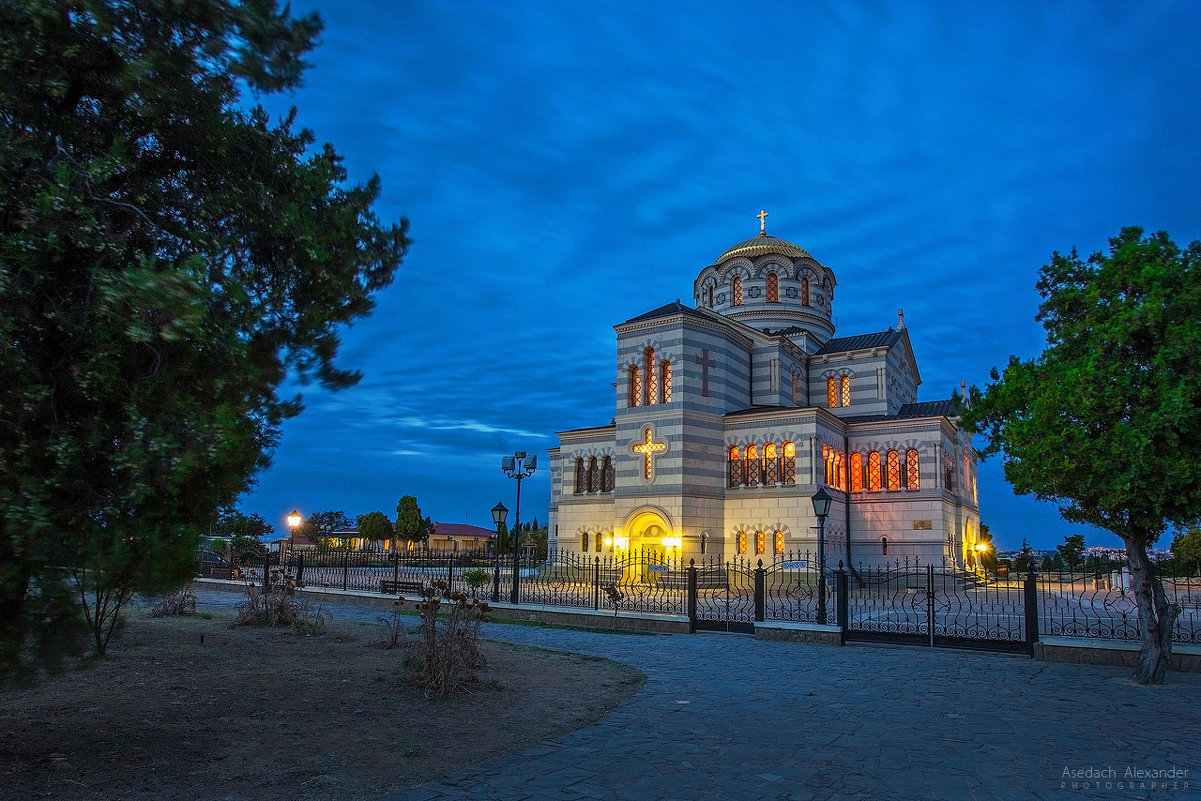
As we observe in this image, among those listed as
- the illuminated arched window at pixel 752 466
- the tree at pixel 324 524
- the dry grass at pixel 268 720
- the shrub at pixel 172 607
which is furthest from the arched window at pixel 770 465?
the tree at pixel 324 524

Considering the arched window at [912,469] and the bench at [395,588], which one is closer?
the bench at [395,588]

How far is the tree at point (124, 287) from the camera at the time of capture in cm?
488

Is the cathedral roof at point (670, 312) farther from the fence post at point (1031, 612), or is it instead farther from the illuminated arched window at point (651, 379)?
the fence post at point (1031, 612)

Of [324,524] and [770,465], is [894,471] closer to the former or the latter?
[770,465]

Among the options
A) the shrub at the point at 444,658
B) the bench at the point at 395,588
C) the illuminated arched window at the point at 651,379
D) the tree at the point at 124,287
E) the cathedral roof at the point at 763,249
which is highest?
the cathedral roof at the point at 763,249

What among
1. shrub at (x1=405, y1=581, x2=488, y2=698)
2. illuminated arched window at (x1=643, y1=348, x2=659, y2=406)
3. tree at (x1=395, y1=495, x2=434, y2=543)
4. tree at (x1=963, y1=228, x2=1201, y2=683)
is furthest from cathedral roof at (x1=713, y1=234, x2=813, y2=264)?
shrub at (x1=405, y1=581, x2=488, y2=698)

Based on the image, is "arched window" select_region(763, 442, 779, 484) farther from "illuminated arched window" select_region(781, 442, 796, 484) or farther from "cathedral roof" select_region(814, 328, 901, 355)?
"cathedral roof" select_region(814, 328, 901, 355)

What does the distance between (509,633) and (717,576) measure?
16105 millimetres

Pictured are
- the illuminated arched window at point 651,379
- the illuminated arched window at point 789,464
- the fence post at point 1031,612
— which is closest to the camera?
the fence post at point 1031,612

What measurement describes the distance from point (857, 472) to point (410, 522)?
1187 inches

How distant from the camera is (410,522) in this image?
168ft

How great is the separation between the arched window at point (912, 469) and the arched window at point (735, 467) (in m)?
7.83

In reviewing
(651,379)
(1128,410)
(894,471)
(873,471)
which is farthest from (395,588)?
(894,471)

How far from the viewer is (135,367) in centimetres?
537
